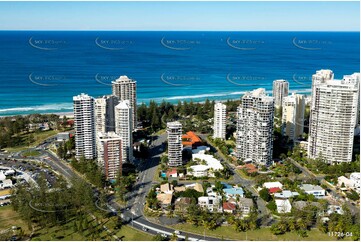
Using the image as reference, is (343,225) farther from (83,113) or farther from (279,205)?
(83,113)

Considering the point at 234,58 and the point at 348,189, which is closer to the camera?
the point at 348,189

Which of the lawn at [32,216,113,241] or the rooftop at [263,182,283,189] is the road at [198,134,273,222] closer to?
the rooftop at [263,182,283,189]

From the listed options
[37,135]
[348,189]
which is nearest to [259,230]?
[348,189]

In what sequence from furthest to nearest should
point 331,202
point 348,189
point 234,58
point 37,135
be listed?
point 234,58 < point 37,135 < point 348,189 < point 331,202

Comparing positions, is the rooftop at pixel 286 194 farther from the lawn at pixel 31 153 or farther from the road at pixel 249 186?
the lawn at pixel 31 153

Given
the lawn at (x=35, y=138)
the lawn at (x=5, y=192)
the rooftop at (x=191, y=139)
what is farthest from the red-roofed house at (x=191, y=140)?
the lawn at (x=5, y=192)

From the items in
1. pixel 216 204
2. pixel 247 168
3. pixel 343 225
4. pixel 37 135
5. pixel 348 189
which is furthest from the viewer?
pixel 37 135

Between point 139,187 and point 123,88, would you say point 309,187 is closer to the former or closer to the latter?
point 139,187
